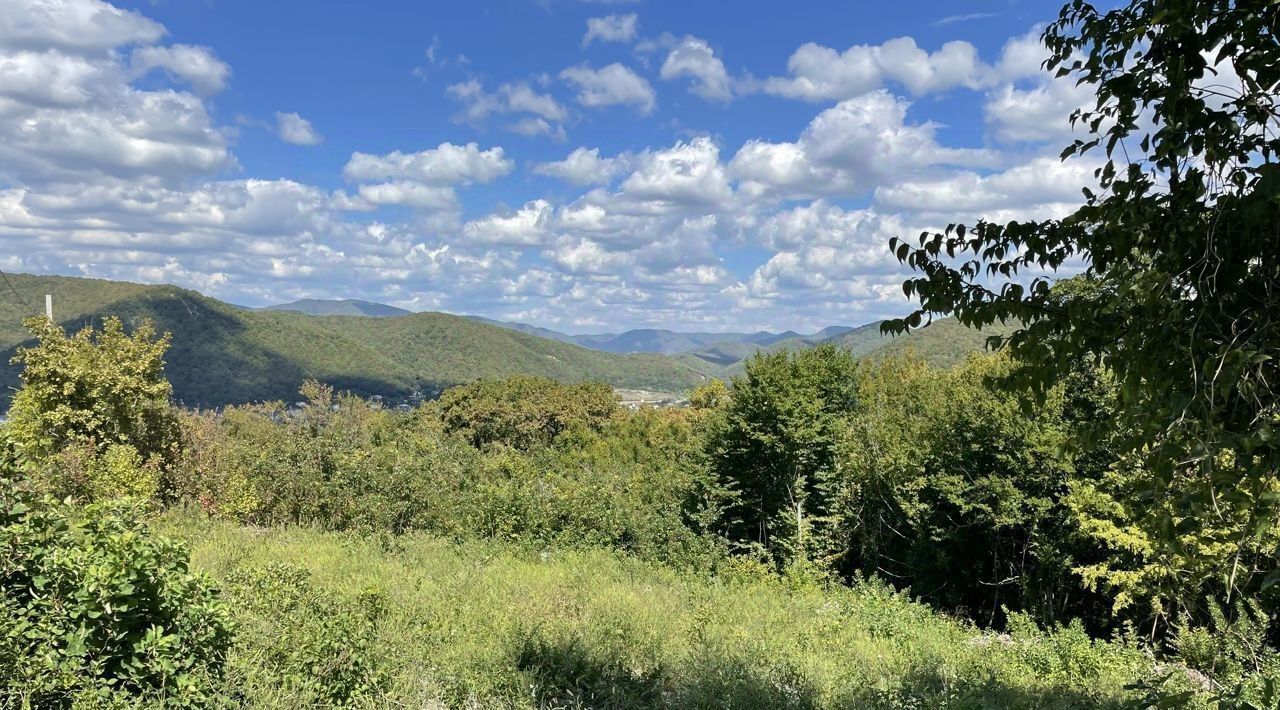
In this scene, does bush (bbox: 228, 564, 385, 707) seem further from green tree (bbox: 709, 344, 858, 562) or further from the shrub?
green tree (bbox: 709, 344, 858, 562)

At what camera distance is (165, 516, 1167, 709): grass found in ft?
16.7

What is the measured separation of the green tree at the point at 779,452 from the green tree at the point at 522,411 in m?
22.7

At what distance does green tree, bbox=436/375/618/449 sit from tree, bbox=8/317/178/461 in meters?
31.4

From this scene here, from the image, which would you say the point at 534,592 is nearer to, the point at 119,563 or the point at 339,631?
the point at 339,631

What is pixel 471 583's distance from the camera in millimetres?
8852

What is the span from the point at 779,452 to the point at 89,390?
19.1 m

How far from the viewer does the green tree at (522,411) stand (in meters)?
45.9

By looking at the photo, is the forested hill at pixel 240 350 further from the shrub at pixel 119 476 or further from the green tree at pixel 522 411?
the shrub at pixel 119 476

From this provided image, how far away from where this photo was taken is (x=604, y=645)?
6422 mm

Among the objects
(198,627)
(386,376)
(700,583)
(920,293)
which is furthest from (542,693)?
(386,376)

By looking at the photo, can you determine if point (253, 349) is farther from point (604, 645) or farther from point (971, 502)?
point (604, 645)

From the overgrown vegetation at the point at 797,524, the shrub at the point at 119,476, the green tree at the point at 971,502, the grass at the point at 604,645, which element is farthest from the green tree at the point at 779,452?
the shrub at the point at 119,476

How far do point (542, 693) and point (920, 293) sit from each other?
4.42 meters

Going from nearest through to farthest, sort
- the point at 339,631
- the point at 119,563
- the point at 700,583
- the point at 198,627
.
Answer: the point at 119,563
the point at 198,627
the point at 339,631
the point at 700,583
